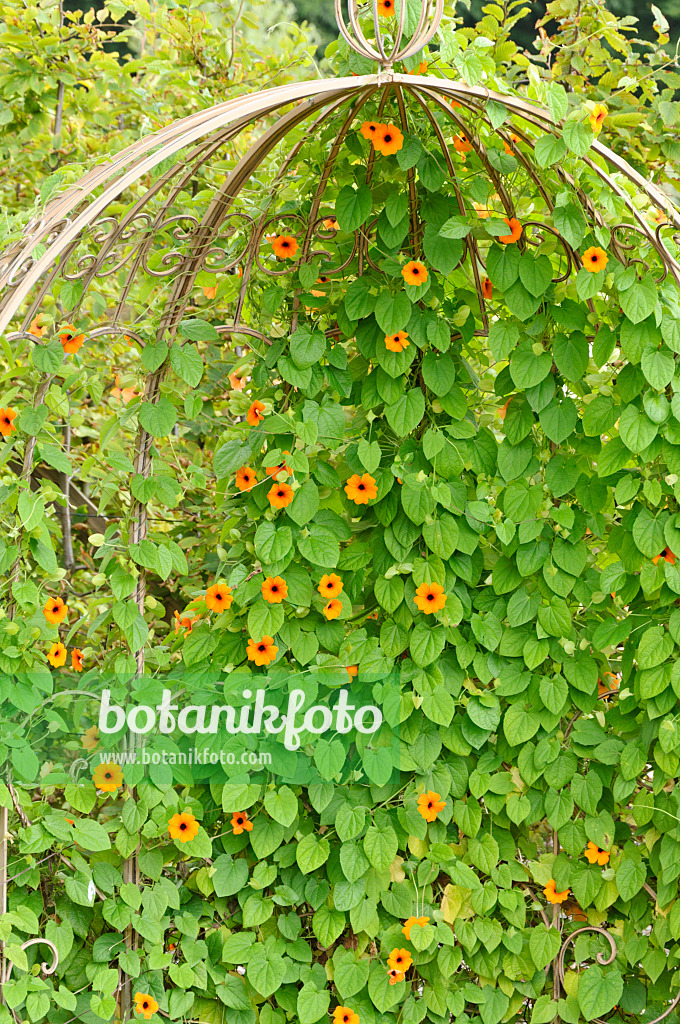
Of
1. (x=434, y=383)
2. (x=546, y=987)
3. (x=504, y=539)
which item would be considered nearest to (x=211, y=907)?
(x=546, y=987)

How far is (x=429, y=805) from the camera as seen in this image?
1725 millimetres

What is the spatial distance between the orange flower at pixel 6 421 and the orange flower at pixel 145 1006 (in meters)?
1.13

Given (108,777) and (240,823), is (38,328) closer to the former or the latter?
(108,777)

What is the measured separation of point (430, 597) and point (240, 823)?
0.60m

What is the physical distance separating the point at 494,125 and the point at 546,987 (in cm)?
175

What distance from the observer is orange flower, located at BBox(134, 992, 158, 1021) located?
63.6 inches

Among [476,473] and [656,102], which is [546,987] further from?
[656,102]

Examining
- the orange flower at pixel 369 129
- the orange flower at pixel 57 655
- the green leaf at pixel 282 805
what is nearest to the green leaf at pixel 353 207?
the orange flower at pixel 369 129

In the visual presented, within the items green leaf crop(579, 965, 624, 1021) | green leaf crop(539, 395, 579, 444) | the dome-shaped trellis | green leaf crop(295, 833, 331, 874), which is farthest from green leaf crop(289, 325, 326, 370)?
green leaf crop(579, 965, 624, 1021)

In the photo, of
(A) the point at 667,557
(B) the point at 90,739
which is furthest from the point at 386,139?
(B) the point at 90,739

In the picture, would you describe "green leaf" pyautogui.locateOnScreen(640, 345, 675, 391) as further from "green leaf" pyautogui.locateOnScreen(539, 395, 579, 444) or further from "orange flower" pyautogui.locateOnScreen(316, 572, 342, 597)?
"orange flower" pyautogui.locateOnScreen(316, 572, 342, 597)

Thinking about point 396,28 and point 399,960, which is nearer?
point 396,28

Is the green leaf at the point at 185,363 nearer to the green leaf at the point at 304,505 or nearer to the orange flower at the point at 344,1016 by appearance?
the green leaf at the point at 304,505

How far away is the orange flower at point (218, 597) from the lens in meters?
1.69
